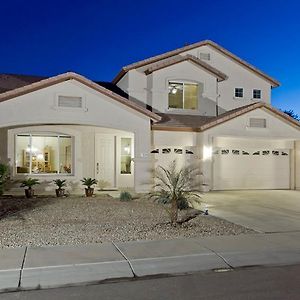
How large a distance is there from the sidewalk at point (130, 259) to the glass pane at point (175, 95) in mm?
13153

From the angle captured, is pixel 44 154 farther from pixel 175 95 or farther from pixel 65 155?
pixel 175 95

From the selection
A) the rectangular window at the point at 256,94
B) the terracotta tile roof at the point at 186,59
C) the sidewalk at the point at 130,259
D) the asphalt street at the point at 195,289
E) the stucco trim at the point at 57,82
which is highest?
the terracotta tile roof at the point at 186,59

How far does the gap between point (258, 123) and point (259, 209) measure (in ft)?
22.9

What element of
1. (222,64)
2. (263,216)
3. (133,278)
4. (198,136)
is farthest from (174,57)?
(133,278)

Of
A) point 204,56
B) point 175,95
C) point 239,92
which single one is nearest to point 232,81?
point 239,92

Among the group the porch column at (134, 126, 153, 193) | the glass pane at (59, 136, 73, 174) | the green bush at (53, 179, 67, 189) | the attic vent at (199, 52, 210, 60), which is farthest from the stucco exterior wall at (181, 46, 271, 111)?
the green bush at (53, 179, 67, 189)

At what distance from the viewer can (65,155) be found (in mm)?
18547

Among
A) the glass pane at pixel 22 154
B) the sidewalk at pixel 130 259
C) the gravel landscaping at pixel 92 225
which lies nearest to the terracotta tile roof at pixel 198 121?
the glass pane at pixel 22 154

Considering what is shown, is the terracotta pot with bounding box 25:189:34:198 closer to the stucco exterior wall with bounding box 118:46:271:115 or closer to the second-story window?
the stucco exterior wall with bounding box 118:46:271:115

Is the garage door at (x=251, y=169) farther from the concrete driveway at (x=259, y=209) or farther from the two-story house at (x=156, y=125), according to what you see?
the concrete driveway at (x=259, y=209)

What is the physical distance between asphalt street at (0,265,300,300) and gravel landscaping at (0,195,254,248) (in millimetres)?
2466

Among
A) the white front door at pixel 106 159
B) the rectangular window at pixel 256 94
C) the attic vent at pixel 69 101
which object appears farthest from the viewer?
the rectangular window at pixel 256 94

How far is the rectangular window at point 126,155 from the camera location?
19.7m

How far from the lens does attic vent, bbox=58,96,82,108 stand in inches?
632
